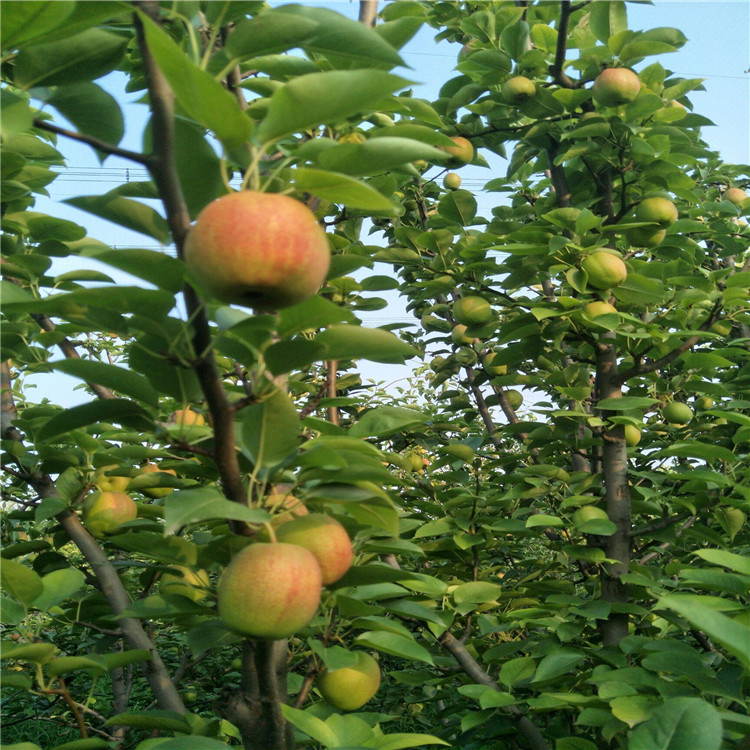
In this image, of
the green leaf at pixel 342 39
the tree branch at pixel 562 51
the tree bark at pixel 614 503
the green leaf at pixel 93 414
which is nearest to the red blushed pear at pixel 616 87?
the tree branch at pixel 562 51

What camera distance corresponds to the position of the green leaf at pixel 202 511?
2.90ft

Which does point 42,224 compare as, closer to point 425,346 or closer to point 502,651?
point 502,651

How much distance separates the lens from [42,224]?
5.28 feet

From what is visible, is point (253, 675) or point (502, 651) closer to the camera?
point (253, 675)

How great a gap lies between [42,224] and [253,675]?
1066mm

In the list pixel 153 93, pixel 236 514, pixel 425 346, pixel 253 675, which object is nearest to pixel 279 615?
pixel 236 514

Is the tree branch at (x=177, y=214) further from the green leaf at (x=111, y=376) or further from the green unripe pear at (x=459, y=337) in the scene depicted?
the green unripe pear at (x=459, y=337)

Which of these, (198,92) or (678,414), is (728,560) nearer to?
(198,92)

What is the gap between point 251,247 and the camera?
2.65 ft

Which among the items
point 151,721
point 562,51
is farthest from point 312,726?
point 562,51

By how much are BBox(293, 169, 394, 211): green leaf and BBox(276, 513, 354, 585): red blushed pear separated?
0.48 meters

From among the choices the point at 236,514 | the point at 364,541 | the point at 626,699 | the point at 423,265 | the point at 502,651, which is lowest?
the point at 502,651

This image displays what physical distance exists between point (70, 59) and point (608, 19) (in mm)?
2037

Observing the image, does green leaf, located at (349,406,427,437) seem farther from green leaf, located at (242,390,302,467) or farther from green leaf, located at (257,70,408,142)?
green leaf, located at (257,70,408,142)
